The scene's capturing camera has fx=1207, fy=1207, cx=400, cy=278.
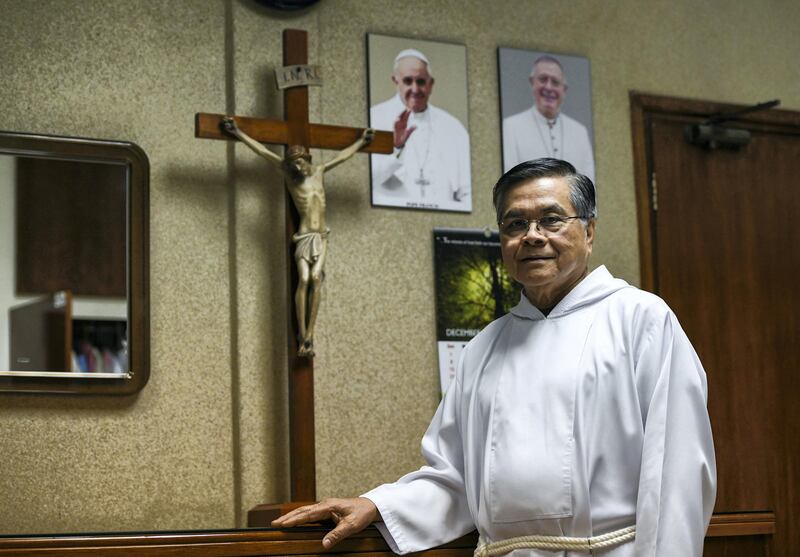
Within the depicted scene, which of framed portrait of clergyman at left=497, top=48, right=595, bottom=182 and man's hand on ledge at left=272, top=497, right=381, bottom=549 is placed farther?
framed portrait of clergyman at left=497, top=48, right=595, bottom=182

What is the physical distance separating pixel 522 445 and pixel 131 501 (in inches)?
78.5

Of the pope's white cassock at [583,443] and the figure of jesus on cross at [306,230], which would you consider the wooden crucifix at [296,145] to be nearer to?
the figure of jesus on cross at [306,230]

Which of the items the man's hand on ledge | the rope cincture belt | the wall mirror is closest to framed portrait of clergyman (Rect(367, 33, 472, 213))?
the wall mirror

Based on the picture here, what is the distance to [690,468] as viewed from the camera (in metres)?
Result: 2.93

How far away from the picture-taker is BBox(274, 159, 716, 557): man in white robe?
9.71 ft

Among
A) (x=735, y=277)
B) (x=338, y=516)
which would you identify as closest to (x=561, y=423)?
(x=338, y=516)

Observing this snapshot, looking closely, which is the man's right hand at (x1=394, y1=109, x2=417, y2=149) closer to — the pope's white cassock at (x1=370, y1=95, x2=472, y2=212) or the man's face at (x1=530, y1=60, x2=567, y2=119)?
the pope's white cassock at (x1=370, y1=95, x2=472, y2=212)

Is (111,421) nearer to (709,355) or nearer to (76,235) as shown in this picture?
(76,235)

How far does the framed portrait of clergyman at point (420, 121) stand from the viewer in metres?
5.16

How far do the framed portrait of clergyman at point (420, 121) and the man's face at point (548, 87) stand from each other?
0.36 meters

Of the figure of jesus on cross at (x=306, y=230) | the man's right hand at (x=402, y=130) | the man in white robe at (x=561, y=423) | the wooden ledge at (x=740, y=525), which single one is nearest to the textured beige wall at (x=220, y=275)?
the man's right hand at (x=402, y=130)

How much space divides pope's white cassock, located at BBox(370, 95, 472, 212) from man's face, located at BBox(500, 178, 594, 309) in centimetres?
185

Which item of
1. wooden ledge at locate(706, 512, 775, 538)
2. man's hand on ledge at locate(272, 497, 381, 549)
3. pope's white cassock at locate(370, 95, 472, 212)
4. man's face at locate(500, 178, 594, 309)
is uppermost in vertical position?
pope's white cassock at locate(370, 95, 472, 212)

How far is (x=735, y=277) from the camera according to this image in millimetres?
5719
